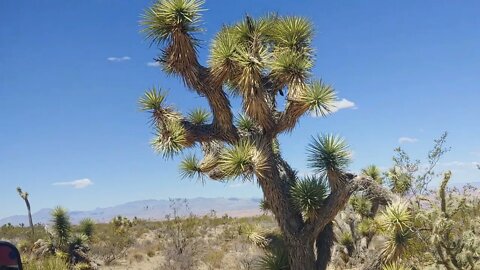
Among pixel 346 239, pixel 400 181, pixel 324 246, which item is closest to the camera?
pixel 324 246

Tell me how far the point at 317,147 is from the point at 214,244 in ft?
50.8

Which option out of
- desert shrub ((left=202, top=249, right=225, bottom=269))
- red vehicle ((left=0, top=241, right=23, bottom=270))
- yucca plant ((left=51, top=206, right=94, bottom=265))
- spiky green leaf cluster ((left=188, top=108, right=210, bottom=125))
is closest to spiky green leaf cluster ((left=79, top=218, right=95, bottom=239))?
yucca plant ((left=51, top=206, right=94, bottom=265))

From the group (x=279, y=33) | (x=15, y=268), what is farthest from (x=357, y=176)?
(x=15, y=268)

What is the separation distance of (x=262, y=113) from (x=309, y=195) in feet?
5.36

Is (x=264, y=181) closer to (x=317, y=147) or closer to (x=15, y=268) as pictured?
(x=317, y=147)

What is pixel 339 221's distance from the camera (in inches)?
470

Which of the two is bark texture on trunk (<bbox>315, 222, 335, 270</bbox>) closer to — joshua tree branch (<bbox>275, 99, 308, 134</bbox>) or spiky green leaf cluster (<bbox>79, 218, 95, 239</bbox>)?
joshua tree branch (<bbox>275, 99, 308, 134</bbox>)

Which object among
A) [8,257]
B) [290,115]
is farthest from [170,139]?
[8,257]

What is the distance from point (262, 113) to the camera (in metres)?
8.57

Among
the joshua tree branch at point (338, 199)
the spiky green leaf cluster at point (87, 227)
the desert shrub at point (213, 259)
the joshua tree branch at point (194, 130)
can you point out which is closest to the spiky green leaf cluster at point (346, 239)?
the joshua tree branch at point (338, 199)

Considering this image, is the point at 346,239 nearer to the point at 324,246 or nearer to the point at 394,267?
the point at 324,246

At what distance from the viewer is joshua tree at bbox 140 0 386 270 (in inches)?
328

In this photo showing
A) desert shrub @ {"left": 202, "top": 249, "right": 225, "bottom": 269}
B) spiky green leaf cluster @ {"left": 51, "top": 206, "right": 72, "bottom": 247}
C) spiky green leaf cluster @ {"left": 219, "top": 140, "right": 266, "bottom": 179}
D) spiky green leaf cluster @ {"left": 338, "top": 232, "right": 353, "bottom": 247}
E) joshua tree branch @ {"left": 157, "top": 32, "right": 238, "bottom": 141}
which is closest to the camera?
spiky green leaf cluster @ {"left": 219, "top": 140, "right": 266, "bottom": 179}

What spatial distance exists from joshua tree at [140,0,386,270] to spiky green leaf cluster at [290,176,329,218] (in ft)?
0.06
